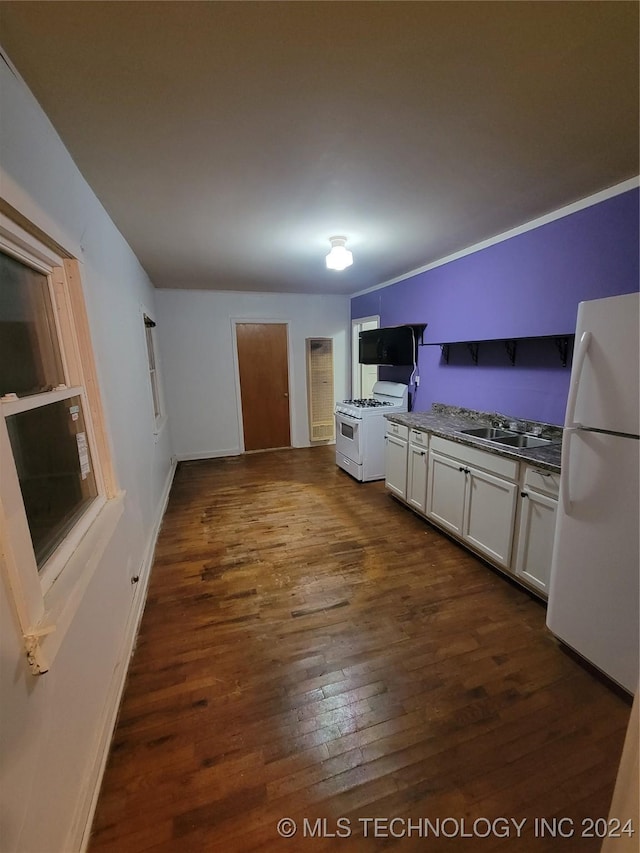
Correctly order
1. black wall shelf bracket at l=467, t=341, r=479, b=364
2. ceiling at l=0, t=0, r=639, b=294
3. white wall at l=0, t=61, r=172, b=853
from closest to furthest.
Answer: white wall at l=0, t=61, r=172, b=853 → ceiling at l=0, t=0, r=639, b=294 → black wall shelf bracket at l=467, t=341, r=479, b=364

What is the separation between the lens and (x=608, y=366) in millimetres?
1516

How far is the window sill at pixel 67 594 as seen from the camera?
3.07ft

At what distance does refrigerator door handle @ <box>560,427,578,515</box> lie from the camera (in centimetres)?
166

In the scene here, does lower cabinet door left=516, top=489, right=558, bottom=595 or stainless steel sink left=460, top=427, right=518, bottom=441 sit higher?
stainless steel sink left=460, top=427, right=518, bottom=441

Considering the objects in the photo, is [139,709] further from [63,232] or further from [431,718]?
[63,232]

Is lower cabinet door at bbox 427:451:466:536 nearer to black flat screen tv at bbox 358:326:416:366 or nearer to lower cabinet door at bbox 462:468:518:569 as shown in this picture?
lower cabinet door at bbox 462:468:518:569

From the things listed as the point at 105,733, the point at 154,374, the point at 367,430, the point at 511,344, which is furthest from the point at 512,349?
the point at 154,374

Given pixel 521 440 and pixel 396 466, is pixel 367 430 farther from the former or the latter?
pixel 521 440

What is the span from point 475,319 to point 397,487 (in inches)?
70.1

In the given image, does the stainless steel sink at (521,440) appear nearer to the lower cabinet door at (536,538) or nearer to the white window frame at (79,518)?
the lower cabinet door at (536,538)

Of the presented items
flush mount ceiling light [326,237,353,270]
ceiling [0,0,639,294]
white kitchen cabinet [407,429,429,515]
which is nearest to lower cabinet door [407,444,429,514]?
white kitchen cabinet [407,429,429,515]

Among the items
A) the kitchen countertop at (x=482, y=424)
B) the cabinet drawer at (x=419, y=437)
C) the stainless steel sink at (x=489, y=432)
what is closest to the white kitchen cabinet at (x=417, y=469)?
the cabinet drawer at (x=419, y=437)

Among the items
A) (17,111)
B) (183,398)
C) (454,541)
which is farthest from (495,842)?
(183,398)

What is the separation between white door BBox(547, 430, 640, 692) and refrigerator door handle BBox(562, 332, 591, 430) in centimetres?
9
